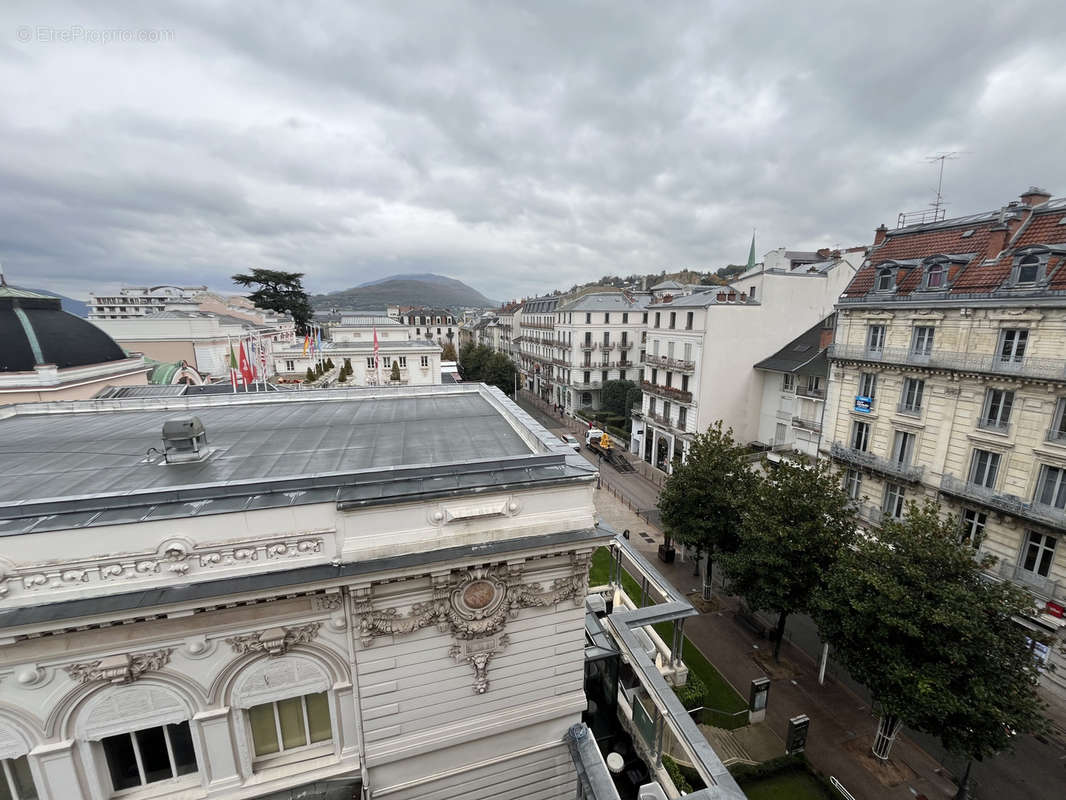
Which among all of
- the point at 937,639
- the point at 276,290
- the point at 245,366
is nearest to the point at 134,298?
the point at 276,290

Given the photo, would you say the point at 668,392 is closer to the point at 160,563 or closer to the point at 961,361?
the point at 961,361

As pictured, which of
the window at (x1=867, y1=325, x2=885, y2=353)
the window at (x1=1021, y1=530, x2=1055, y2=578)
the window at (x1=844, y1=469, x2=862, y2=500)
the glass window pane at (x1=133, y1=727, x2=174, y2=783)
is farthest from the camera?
the window at (x1=844, y1=469, x2=862, y2=500)

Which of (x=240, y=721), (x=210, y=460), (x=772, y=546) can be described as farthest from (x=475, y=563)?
(x=772, y=546)

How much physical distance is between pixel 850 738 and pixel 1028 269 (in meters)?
21.5

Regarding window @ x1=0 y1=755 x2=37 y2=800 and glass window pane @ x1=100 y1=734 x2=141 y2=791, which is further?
glass window pane @ x1=100 y1=734 x2=141 y2=791

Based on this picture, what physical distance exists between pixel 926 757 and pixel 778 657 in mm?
5800

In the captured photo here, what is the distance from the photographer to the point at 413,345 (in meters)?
56.6

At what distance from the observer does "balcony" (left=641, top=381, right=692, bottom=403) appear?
138 ft

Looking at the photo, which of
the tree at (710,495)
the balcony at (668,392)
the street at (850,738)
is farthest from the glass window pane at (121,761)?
the balcony at (668,392)

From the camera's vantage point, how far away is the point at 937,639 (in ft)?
47.2

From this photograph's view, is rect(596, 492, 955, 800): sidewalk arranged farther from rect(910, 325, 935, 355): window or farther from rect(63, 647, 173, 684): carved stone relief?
rect(63, 647, 173, 684): carved stone relief

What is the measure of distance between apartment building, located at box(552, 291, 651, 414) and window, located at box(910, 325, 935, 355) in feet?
130

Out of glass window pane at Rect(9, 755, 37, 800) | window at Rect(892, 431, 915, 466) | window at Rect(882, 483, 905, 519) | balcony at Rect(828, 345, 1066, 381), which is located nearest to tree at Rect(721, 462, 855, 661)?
window at Rect(882, 483, 905, 519)

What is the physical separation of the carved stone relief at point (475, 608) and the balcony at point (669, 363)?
3241cm
